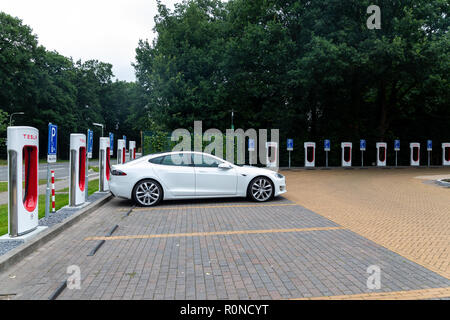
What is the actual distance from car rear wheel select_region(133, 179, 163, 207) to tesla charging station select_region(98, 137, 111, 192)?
2.09m

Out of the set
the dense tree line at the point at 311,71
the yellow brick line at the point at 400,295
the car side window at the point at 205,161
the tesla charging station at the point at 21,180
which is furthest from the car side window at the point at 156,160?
the dense tree line at the point at 311,71

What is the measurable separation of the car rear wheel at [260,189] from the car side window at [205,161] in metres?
1.16

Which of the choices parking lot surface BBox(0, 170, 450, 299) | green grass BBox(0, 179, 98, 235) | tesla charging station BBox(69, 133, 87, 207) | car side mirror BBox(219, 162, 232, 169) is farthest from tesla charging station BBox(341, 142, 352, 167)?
tesla charging station BBox(69, 133, 87, 207)

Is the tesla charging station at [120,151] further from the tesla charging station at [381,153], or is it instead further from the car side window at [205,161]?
the tesla charging station at [381,153]

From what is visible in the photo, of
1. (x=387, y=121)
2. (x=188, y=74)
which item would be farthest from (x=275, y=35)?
(x=387, y=121)

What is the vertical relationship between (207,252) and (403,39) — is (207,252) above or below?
below

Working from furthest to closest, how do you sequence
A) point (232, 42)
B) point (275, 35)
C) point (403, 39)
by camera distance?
point (232, 42) < point (275, 35) < point (403, 39)

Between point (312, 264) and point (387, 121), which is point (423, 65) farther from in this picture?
point (312, 264)

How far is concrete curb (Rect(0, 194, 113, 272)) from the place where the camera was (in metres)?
4.62

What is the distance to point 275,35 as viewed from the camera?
25719 millimetres

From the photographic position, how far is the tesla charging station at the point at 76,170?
27.2 feet

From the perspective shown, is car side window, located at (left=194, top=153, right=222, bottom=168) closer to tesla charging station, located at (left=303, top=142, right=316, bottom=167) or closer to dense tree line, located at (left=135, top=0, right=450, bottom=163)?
dense tree line, located at (left=135, top=0, right=450, bottom=163)

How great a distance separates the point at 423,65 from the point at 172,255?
68.8 ft
